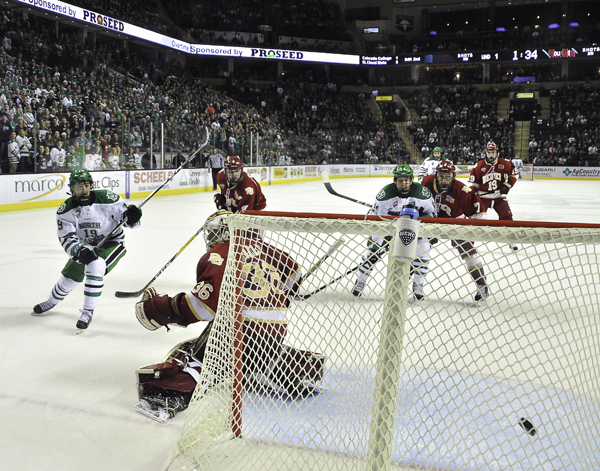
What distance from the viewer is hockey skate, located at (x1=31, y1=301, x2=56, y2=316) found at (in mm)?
4457

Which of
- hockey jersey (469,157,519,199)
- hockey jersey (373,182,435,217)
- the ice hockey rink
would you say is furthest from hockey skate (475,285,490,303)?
hockey jersey (469,157,519,199)

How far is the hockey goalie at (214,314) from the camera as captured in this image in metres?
2.61

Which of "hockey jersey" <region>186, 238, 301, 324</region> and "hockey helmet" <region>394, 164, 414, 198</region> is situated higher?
"hockey helmet" <region>394, 164, 414, 198</region>

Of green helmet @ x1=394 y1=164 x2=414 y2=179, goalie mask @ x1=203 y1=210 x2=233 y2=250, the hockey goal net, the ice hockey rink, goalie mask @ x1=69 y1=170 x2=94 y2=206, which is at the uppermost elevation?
green helmet @ x1=394 y1=164 x2=414 y2=179

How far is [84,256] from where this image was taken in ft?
13.0

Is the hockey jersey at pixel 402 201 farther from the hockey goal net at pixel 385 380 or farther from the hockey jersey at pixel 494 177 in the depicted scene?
the hockey jersey at pixel 494 177

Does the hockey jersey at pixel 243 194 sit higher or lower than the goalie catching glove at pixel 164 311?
higher

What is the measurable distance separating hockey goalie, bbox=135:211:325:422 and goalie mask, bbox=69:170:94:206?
150 cm

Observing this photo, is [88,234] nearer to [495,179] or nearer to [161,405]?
[161,405]

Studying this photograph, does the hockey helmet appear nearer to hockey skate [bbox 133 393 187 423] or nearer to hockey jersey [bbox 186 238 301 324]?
hockey jersey [bbox 186 238 301 324]

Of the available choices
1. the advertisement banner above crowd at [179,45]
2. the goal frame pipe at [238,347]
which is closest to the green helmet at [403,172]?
the goal frame pipe at [238,347]

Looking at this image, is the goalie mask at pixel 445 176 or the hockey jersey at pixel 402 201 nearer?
the hockey jersey at pixel 402 201

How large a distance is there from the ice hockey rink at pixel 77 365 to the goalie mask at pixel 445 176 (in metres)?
2.55

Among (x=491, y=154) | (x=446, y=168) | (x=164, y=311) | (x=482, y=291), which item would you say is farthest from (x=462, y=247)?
(x=491, y=154)
